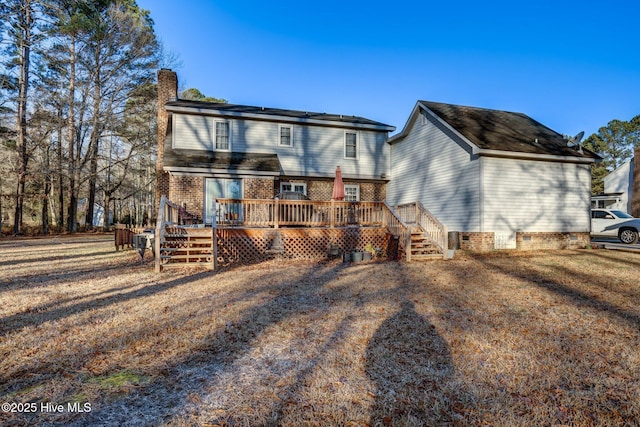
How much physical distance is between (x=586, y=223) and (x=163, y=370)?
1616 cm

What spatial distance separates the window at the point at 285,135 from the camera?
655 inches

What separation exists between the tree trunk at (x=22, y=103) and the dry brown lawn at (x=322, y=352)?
19362 mm

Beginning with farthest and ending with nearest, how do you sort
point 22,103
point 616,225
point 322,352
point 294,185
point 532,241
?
point 22,103 < point 294,185 < point 616,225 < point 532,241 < point 322,352

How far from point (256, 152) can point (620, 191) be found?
30.8 meters

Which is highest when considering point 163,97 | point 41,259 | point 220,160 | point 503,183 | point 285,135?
point 163,97

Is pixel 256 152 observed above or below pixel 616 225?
above

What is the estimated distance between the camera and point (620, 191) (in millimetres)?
28469

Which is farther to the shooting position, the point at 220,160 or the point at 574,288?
the point at 220,160

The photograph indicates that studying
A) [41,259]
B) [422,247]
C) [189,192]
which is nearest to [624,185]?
[422,247]

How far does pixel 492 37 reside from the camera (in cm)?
2258

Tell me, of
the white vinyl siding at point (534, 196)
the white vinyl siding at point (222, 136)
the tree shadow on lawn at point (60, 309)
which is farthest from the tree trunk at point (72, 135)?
the white vinyl siding at point (534, 196)

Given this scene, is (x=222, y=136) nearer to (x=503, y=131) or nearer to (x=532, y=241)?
(x=503, y=131)

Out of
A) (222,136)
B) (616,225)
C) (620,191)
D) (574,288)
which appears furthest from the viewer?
(620,191)

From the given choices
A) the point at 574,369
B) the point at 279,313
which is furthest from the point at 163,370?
the point at 574,369
